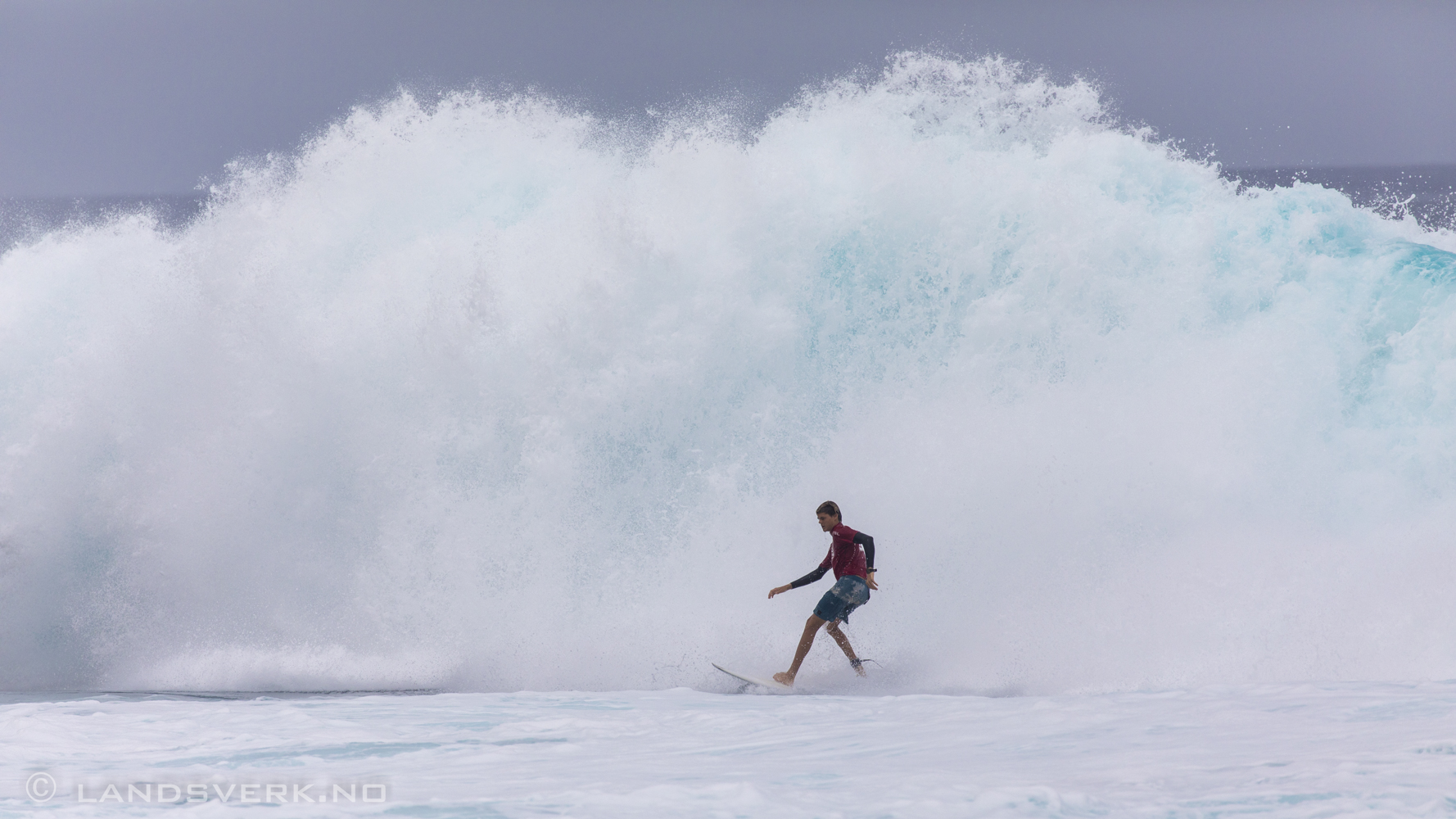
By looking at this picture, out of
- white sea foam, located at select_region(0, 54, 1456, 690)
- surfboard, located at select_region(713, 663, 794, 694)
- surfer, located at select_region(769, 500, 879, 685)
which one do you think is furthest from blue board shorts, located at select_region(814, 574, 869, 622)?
white sea foam, located at select_region(0, 54, 1456, 690)

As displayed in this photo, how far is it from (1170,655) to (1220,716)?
3.77 ft

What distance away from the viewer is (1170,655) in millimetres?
7391

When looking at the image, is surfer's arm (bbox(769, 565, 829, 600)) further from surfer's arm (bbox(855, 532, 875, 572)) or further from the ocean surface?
the ocean surface

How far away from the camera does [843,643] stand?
25.5 ft

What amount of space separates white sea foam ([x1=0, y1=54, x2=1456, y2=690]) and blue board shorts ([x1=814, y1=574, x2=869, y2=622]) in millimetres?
690

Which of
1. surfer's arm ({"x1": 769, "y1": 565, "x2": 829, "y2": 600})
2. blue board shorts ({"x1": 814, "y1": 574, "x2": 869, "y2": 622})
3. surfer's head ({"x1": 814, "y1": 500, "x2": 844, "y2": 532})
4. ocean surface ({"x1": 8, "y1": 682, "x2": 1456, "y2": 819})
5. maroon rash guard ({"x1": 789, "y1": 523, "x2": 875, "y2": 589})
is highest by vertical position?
surfer's head ({"x1": 814, "y1": 500, "x2": 844, "y2": 532})

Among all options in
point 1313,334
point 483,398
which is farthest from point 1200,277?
point 483,398

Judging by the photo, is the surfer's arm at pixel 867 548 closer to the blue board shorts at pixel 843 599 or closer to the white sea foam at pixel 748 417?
the blue board shorts at pixel 843 599

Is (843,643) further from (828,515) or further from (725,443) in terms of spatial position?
(725,443)

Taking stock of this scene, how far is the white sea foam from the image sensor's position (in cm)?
838

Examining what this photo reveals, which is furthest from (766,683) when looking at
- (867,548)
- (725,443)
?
(725,443)
